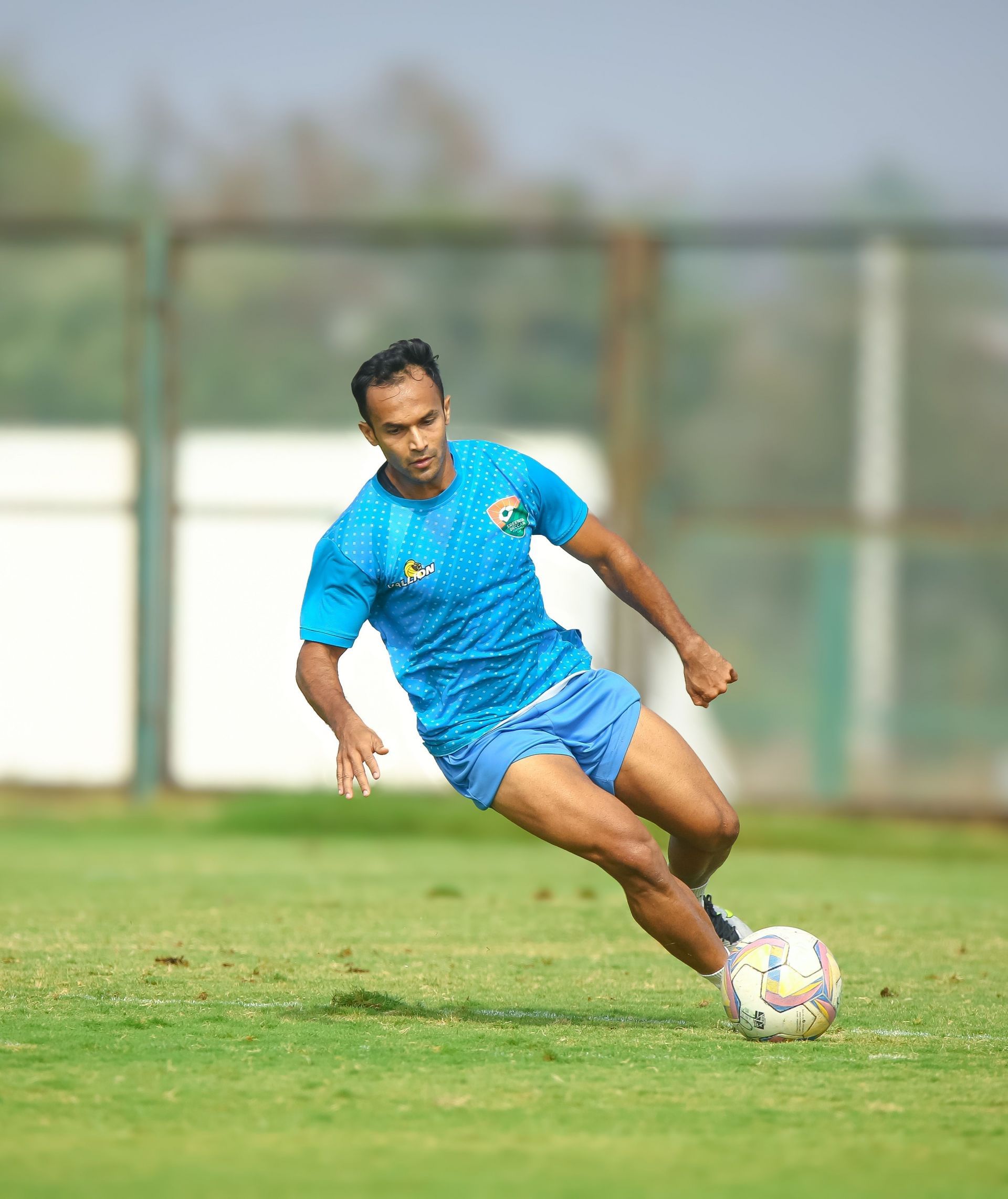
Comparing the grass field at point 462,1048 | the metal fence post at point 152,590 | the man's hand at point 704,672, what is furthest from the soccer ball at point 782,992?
the metal fence post at point 152,590

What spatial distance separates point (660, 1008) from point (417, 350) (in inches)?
97.0

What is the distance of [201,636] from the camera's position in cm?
1638

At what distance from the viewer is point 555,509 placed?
21.5ft

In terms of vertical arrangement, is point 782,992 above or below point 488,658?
below

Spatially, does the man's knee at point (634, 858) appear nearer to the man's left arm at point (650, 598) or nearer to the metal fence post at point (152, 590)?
the man's left arm at point (650, 598)

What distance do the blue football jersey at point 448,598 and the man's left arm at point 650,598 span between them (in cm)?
32

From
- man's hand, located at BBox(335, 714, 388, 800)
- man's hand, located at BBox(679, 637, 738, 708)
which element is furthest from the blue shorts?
man's hand, located at BBox(335, 714, 388, 800)

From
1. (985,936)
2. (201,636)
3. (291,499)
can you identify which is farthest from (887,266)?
(985,936)

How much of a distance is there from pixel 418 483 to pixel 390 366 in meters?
0.41

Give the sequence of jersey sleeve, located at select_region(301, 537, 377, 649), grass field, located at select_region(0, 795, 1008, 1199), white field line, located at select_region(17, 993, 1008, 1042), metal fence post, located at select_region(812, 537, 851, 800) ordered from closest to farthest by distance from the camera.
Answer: grass field, located at select_region(0, 795, 1008, 1199) < white field line, located at select_region(17, 993, 1008, 1042) < jersey sleeve, located at select_region(301, 537, 377, 649) < metal fence post, located at select_region(812, 537, 851, 800)

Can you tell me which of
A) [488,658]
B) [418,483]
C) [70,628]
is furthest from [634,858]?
[70,628]

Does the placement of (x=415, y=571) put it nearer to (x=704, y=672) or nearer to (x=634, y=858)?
(x=704, y=672)

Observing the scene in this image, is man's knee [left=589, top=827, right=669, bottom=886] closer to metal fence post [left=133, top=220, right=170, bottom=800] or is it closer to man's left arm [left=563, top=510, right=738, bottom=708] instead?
man's left arm [left=563, top=510, right=738, bottom=708]

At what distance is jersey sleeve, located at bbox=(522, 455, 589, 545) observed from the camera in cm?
653
